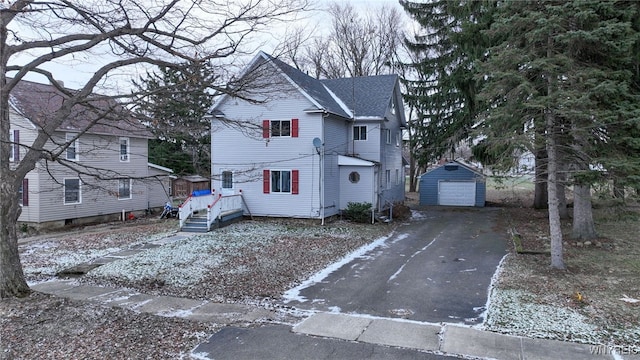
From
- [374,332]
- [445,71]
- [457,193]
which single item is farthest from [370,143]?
[374,332]

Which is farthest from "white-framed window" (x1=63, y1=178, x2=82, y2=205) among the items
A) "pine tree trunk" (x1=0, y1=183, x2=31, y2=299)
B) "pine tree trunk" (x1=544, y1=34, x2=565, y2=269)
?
"pine tree trunk" (x1=544, y1=34, x2=565, y2=269)

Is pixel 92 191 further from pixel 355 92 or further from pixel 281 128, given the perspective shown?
pixel 355 92

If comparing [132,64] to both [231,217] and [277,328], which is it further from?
[231,217]

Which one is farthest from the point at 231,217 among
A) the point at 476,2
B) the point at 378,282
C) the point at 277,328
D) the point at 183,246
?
the point at 476,2

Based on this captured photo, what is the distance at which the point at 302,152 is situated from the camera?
18375 mm

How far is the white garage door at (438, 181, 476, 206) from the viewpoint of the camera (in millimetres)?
27000

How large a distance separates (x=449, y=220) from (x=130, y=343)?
684 inches

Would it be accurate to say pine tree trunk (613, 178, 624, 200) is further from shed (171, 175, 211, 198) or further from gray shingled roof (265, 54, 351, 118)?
shed (171, 175, 211, 198)

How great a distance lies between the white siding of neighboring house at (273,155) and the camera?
59.9 feet

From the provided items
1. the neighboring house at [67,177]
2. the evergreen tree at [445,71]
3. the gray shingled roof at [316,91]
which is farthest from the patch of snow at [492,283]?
the neighboring house at [67,177]

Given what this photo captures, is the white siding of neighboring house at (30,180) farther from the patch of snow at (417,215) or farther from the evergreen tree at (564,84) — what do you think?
the evergreen tree at (564,84)

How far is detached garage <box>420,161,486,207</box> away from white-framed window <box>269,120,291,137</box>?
13041 millimetres

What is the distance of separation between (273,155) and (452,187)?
14.3m

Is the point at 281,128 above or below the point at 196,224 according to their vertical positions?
above
